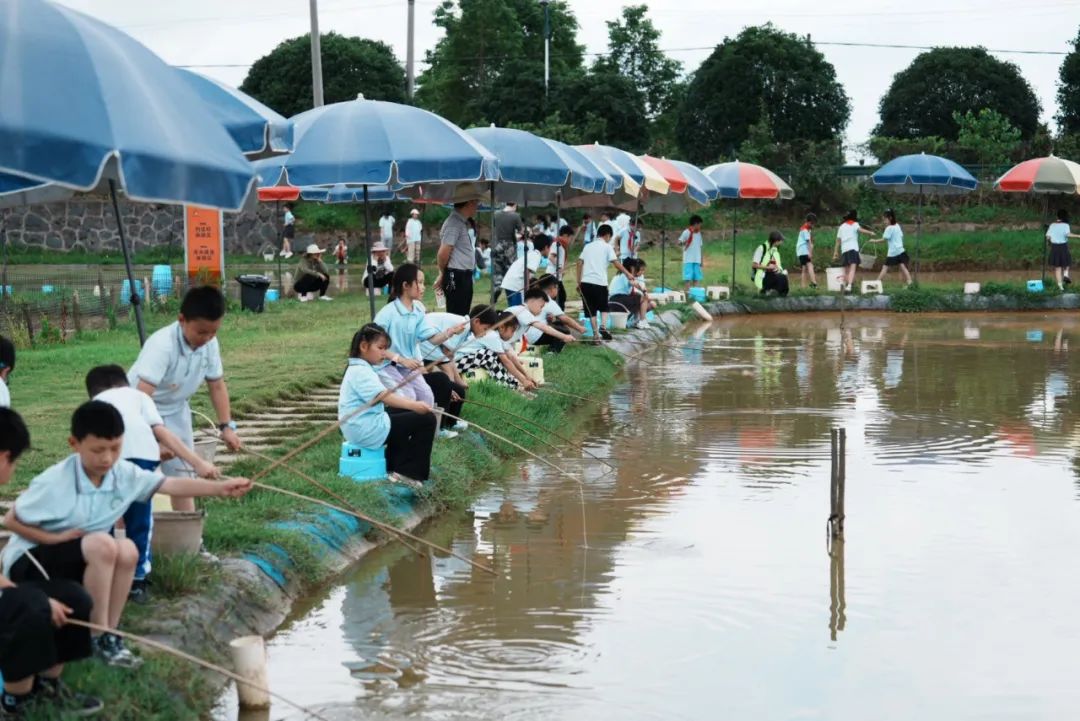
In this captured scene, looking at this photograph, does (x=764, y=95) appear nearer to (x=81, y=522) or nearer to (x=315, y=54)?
(x=315, y=54)

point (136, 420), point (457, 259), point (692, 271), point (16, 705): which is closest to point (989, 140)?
point (692, 271)

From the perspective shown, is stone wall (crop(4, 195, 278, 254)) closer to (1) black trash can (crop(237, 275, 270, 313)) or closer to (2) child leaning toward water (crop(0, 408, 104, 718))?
(1) black trash can (crop(237, 275, 270, 313))

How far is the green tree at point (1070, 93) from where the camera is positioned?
49031 millimetres

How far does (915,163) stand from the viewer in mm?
28156

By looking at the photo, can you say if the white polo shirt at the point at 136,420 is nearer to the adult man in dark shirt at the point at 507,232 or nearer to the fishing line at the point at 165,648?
the fishing line at the point at 165,648

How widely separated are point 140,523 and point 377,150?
5.64 m

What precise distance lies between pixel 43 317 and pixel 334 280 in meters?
13.0

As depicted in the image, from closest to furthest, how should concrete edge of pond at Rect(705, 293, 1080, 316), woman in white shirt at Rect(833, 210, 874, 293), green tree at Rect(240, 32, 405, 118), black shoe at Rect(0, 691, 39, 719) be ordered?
1. black shoe at Rect(0, 691, 39, 719)
2. concrete edge of pond at Rect(705, 293, 1080, 316)
3. woman in white shirt at Rect(833, 210, 874, 293)
4. green tree at Rect(240, 32, 405, 118)

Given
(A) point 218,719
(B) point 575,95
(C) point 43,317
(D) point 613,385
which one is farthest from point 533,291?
(B) point 575,95

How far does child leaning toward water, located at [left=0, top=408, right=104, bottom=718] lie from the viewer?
15.8 feet

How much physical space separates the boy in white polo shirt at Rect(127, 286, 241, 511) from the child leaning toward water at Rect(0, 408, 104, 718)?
146cm

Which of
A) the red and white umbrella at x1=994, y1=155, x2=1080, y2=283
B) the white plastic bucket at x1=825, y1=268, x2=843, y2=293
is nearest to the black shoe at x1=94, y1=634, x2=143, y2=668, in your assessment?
the white plastic bucket at x1=825, y1=268, x2=843, y2=293

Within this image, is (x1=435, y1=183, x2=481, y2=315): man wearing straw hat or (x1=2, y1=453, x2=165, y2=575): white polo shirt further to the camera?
(x1=435, y1=183, x2=481, y2=315): man wearing straw hat

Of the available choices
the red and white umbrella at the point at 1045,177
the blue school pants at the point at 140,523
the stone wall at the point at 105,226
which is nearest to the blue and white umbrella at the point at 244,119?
the blue school pants at the point at 140,523
